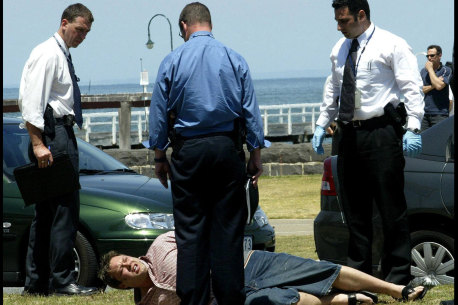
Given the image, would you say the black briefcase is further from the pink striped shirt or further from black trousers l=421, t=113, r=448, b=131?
black trousers l=421, t=113, r=448, b=131

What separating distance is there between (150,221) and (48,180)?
3.82 feet

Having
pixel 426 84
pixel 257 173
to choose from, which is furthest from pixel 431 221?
pixel 426 84

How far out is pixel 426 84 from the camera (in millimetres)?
14195

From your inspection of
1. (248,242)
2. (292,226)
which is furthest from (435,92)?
(248,242)

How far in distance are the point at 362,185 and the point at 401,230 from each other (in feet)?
1.24

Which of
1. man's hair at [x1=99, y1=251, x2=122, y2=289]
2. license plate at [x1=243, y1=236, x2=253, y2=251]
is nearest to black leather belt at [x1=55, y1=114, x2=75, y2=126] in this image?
man's hair at [x1=99, y1=251, x2=122, y2=289]

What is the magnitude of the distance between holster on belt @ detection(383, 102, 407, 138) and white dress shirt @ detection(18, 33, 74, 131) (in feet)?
7.03

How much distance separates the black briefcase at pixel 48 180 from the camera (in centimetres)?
732

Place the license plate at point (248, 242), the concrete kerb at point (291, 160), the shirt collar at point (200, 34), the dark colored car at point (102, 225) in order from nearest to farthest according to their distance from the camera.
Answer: the shirt collar at point (200, 34)
the dark colored car at point (102, 225)
the license plate at point (248, 242)
the concrete kerb at point (291, 160)

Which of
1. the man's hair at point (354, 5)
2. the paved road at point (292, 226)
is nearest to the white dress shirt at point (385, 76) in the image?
the man's hair at point (354, 5)

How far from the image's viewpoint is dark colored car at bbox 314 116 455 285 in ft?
26.1

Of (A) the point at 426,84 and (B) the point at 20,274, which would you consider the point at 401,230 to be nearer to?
(B) the point at 20,274

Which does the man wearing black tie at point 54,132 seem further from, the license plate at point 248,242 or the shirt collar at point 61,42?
the license plate at point 248,242

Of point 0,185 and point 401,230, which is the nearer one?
point 401,230
